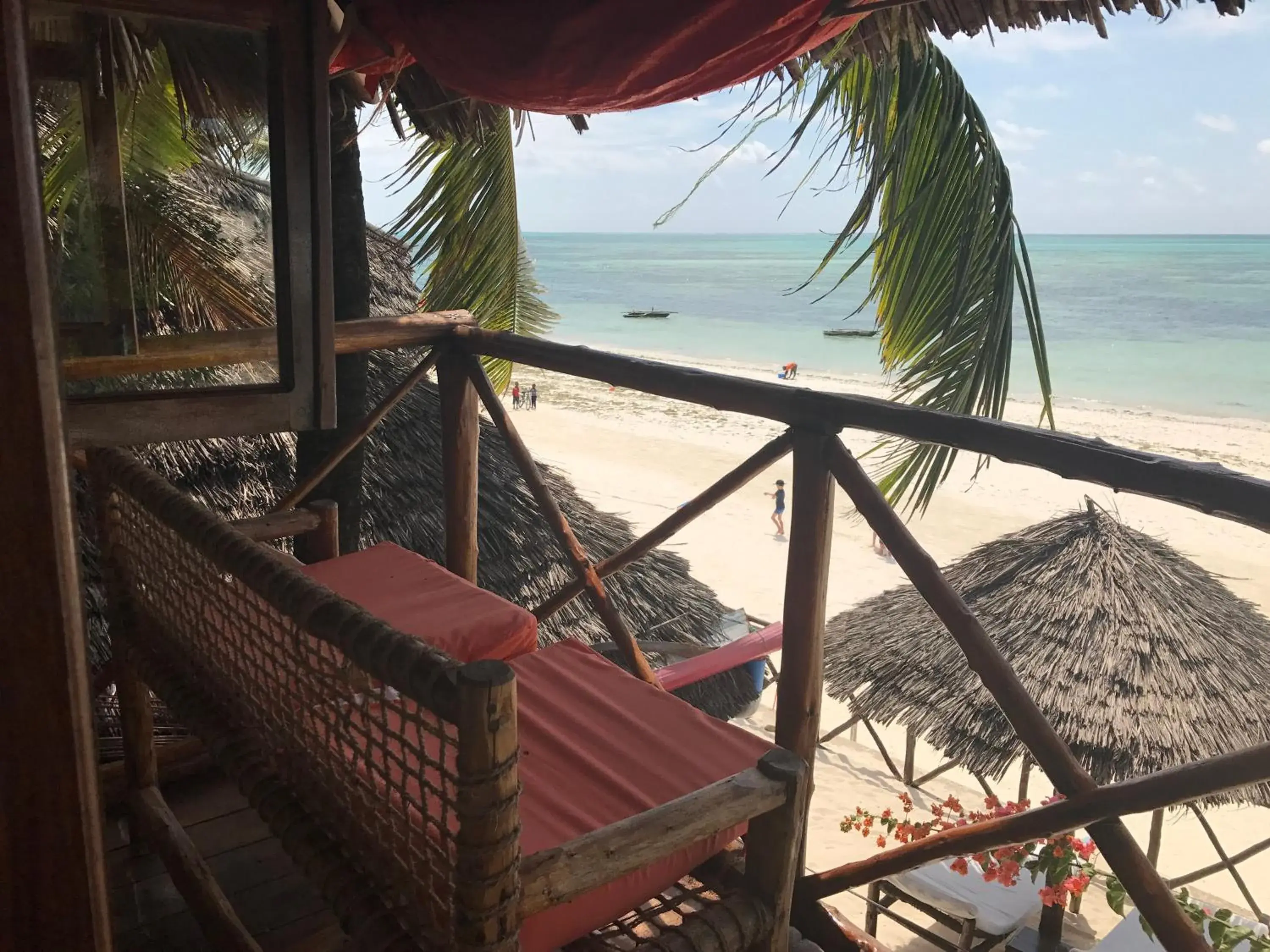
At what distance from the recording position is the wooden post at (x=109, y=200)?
1771 mm

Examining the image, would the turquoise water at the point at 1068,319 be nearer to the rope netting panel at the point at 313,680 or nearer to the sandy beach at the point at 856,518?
the sandy beach at the point at 856,518

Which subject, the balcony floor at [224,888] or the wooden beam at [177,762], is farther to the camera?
the wooden beam at [177,762]

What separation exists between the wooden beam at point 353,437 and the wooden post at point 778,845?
177 cm

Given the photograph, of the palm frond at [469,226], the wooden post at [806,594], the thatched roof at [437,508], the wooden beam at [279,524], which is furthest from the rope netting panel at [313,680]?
the palm frond at [469,226]

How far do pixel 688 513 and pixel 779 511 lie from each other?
10317 millimetres

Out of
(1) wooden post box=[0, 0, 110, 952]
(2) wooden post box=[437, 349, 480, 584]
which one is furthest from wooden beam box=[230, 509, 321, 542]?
(1) wooden post box=[0, 0, 110, 952]

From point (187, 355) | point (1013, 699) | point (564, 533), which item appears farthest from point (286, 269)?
point (1013, 699)

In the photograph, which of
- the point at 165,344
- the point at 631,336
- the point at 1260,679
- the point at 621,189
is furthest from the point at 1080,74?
the point at 165,344

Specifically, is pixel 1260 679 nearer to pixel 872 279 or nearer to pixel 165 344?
pixel 872 279

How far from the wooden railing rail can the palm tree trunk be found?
1912 millimetres

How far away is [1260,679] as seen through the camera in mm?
4852

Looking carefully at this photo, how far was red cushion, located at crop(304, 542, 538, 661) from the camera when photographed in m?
1.83

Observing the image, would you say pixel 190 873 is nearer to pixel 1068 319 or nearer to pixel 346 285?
A: pixel 346 285

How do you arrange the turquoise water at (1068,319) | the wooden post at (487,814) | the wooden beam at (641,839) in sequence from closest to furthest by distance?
the wooden post at (487,814), the wooden beam at (641,839), the turquoise water at (1068,319)
